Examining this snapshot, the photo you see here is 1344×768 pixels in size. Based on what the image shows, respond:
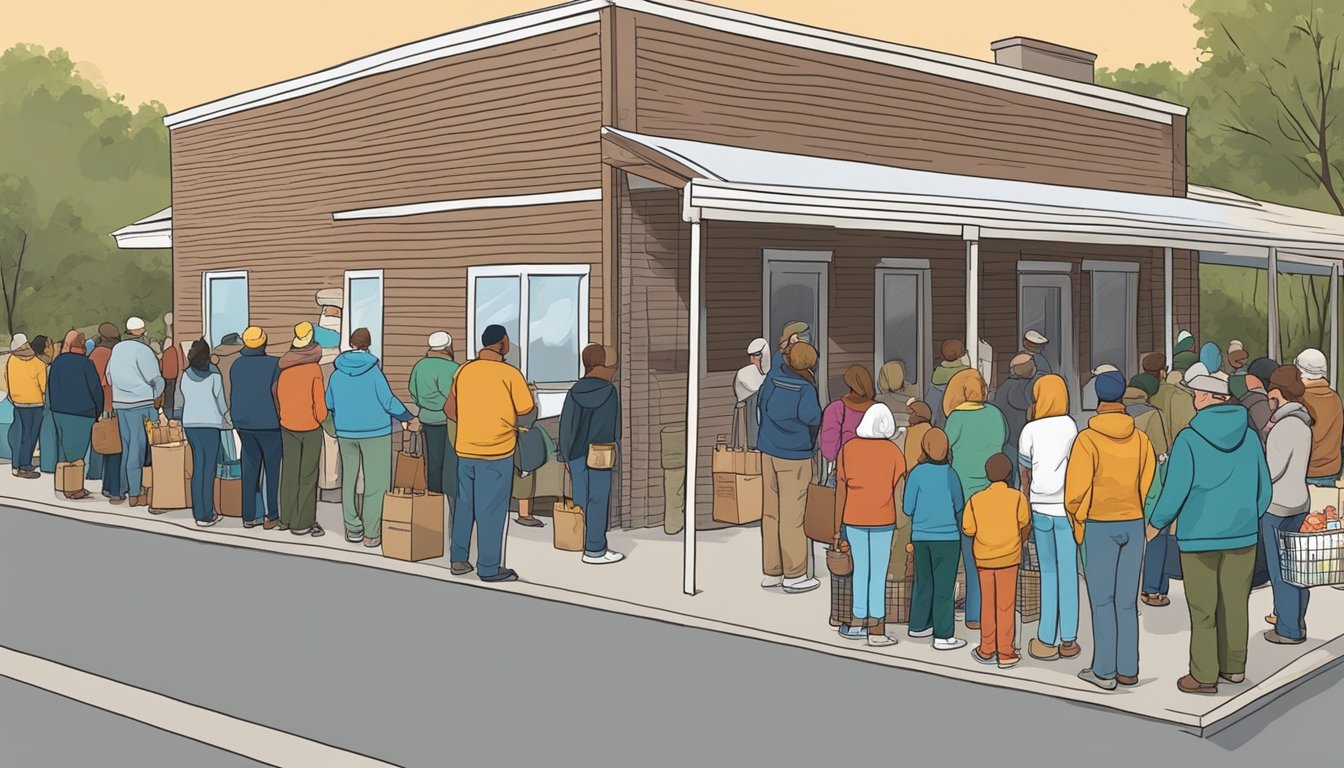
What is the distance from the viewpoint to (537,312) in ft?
47.7

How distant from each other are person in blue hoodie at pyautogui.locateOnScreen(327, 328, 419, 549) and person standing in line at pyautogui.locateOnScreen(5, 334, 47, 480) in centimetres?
606

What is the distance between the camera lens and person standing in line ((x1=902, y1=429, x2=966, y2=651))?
812cm

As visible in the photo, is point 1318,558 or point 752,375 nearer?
point 1318,558

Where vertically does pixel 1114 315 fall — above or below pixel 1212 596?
above

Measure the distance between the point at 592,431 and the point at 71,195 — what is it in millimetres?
71202

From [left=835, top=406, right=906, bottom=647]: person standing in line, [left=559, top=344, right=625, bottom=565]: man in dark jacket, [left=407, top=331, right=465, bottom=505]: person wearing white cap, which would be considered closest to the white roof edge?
[left=407, top=331, right=465, bottom=505]: person wearing white cap

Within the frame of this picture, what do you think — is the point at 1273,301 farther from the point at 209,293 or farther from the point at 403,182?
the point at 209,293

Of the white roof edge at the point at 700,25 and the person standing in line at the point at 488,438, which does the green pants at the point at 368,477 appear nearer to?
the person standing in line at the point at 488,438

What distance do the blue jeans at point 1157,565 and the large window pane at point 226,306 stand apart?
549 inches

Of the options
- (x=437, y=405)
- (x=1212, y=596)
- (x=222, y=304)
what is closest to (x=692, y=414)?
(x=437, y=405)

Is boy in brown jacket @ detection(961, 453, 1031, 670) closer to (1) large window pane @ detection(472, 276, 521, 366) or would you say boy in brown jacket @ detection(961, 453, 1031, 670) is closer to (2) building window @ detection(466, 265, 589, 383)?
(2) building window @ detection(466, 265, 589, 383)

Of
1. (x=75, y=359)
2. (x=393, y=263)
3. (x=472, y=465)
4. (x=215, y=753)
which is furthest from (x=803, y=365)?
(x=75, y=359)

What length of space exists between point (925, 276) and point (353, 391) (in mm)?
8093

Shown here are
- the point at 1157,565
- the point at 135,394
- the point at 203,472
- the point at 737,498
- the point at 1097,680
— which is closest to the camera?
the point at 1097,680
